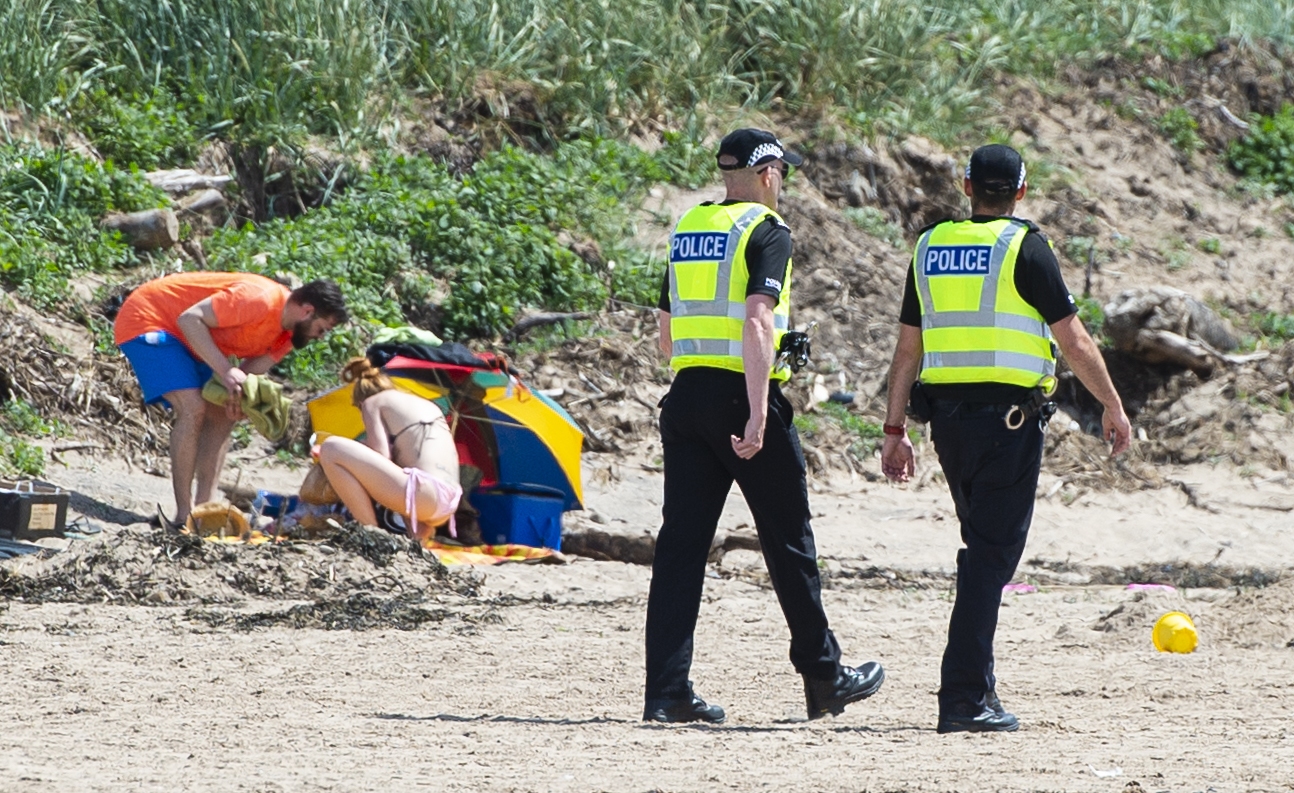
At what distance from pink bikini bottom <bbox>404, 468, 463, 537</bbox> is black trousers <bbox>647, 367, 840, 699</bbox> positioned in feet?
10.3

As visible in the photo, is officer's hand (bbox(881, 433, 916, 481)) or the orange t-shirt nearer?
officer's hand (bbox(881, 433, 916, 481))

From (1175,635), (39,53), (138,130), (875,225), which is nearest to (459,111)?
(138,130)

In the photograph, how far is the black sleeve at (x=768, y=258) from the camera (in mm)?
4711

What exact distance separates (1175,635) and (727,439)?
237 centimetres

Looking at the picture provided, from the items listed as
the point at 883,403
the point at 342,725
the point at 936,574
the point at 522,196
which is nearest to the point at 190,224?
the point at 522,196

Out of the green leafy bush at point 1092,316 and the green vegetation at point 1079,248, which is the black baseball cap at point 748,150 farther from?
the green vegetation at point 1079,248

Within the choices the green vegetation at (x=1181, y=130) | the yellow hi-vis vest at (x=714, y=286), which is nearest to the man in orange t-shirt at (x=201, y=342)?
the yellow hi-vis vest at (x=714, y=286)

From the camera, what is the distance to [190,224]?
11430 mm

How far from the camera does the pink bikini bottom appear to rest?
25.8 ft

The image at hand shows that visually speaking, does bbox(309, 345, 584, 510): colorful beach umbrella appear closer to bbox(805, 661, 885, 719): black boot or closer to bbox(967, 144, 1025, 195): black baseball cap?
bbox(805, 661, 885, 719): black boot

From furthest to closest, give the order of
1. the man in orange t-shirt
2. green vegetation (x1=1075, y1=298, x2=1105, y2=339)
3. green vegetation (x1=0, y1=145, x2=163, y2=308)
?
green vegetation (x1=1075, y1=298, x2=1105, y2=339) → green vegetation (x1=0, y1=145, x2=163, y2=308) → the man in orange t-shirt

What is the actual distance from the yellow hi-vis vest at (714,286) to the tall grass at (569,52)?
8.00 meters

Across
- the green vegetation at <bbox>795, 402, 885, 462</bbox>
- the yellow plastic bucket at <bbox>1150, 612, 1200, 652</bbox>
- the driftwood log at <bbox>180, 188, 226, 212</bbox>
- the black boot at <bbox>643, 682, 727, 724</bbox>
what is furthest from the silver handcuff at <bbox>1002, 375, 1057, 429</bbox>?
the driftwood log at <bbox>180, 188, 226, 212</bbox>

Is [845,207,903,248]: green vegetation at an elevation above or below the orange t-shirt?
above
